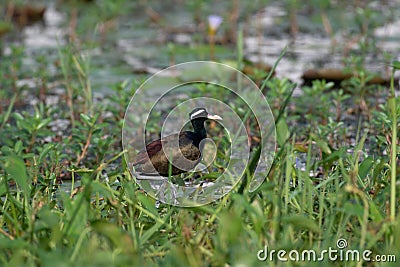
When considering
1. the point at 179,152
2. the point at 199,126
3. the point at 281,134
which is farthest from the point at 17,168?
the point at 281,134

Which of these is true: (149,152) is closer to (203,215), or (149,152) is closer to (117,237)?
(203,215)

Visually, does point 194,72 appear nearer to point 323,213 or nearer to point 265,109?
point 265,109

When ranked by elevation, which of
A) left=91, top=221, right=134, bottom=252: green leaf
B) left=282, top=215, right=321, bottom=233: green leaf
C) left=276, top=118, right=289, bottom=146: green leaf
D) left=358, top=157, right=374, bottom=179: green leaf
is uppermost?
left=91, top=221, right=134, bottom=252: green leaf

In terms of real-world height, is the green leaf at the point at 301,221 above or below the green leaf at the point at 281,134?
below

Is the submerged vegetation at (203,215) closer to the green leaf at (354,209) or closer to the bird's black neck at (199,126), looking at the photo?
the green leaf at (354,209)

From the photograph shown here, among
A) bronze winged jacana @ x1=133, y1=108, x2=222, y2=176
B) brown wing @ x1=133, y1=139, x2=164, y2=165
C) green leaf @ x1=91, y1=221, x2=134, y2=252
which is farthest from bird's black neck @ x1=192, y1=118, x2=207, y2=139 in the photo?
green leaf @ x1=91, y1=221, x2=134, y2=252

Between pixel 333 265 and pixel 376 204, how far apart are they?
1.30ft

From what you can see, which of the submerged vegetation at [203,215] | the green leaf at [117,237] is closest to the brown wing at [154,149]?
the submerged vegetation at [203,215]

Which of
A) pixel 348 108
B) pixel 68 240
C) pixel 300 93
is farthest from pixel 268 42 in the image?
pixel 68 240

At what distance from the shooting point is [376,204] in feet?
9.06

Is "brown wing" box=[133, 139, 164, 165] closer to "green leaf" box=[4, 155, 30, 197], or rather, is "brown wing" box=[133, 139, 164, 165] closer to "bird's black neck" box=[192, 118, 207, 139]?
"bird's black neck" box=[192, 118, 207, 139]

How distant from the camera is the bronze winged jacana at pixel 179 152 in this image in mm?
3057

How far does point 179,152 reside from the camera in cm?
305

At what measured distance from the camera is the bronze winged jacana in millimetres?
3057
